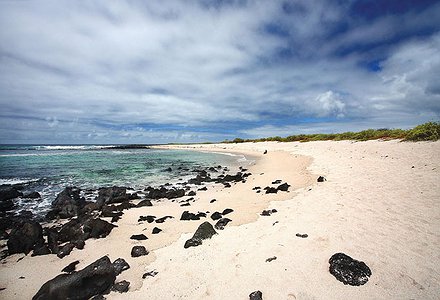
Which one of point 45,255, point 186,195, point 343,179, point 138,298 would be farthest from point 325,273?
point 186,195

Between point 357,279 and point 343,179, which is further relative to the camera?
point 343,179

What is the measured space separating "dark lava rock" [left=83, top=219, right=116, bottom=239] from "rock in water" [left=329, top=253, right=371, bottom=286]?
6.89 meters

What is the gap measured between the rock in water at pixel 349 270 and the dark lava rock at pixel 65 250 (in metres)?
6.82

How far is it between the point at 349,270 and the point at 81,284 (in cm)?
493

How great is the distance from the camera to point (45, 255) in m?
6.40

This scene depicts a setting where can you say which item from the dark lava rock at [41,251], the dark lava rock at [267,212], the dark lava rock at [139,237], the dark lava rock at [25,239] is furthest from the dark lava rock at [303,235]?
the dark lava rock at [25,239]

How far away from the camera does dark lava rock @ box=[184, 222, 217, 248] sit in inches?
229

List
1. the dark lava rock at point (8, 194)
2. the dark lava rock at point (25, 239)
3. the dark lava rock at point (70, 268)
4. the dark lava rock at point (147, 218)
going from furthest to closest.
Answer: the dark lava rock at point (8, 194) → the dark lava rock at point (147, 218) → the dark lava rock at point (25, 239) → the dark lava rock at point (70, 268)

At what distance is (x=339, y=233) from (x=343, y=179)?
269 inches

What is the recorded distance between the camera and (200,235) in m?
6.07

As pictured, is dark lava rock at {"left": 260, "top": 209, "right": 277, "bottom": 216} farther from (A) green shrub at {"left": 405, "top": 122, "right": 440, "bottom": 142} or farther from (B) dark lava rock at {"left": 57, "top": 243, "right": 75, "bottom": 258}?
(A) green shrub at {"left": 405, "top": 122, "right": 440, "bottom": 142}

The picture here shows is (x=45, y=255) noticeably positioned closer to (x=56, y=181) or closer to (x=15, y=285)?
(x=15, y=285)

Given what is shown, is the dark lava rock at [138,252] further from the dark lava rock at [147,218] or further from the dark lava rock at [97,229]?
the dark lava rock at [147,218]

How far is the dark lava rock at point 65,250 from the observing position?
6238mm
